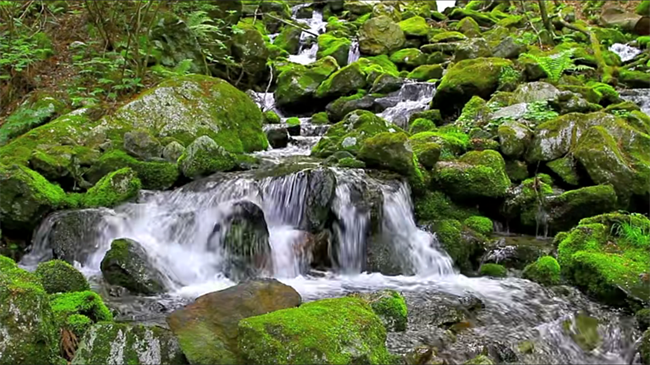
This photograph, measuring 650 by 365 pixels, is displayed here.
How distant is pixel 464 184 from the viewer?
816cm

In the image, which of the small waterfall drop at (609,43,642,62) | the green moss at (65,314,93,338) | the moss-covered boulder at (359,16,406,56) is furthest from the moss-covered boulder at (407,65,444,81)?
the green moss at (65,314,93,338)

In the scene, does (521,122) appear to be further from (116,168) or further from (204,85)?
(116,168)

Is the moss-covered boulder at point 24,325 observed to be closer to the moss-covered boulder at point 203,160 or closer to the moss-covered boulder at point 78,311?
the moss-covered boulder at point 78,311

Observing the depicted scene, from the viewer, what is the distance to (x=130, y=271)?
5.79 meters

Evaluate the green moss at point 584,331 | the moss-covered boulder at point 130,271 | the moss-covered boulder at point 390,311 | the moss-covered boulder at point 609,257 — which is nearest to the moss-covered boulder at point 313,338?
the moss-covered boulder at point 390,311

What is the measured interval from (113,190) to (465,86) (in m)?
8.07

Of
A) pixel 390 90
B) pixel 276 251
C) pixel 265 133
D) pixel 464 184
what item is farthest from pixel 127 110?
pixel 390 90

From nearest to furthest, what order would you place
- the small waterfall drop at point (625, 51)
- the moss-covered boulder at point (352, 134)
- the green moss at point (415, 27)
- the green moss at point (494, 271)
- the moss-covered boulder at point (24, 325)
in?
the moss-covered boulder at point (24, 325), the green moss at point (494, 271), the moss-covered boulder at point (352, 134), the small waterfall drop at point (625, 51), the green moss at point (415, 27)

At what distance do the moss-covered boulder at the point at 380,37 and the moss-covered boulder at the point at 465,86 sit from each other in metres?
6.82

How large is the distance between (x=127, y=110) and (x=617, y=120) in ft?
27.2

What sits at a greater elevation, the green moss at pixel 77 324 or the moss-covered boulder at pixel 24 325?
the moss-covered boulder at pixel 24 325

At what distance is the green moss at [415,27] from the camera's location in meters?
20.4

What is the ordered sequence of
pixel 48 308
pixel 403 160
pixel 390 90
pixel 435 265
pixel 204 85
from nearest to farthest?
pixel 48 308, pixel 435 265, pixel 403 160, pixel 204 85, pixel 390 90

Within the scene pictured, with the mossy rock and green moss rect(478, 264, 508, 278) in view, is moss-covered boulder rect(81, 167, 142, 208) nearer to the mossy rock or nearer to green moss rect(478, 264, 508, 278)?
green moss rect(478, 264, 508, 278)
